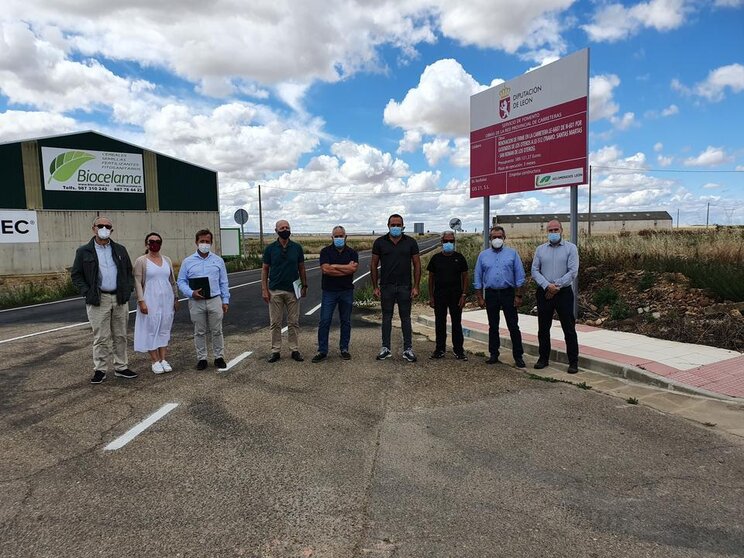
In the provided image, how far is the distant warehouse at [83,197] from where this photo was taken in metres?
27.1

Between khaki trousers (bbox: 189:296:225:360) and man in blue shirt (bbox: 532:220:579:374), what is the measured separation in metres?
4.38

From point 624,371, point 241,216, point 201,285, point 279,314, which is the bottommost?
point 624,371

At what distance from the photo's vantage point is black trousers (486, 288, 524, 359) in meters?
7.22

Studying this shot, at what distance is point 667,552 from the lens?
276cm

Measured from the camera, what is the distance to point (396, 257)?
7.32m

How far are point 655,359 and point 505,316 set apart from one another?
2.04m

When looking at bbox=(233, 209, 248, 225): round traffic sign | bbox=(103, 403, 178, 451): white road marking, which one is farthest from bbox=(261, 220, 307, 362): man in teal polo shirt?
bbox=(233, 209, 248, 225): round traffic sign

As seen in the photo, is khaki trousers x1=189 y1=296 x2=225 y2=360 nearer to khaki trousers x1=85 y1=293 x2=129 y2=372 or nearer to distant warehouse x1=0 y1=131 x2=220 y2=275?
khaki trousers x1=85 y1=293 x2=129 y2=372

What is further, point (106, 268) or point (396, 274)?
point (396, 274)

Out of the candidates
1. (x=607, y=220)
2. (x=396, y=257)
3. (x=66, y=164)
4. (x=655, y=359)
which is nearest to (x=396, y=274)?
(x=396, y=257)

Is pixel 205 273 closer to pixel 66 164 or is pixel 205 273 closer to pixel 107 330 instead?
pixel 107 330

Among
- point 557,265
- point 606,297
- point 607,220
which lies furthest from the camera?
point 607,220

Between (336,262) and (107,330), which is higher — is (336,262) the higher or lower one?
the higher one

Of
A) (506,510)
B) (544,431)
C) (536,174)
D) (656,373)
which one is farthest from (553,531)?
(536,174)
